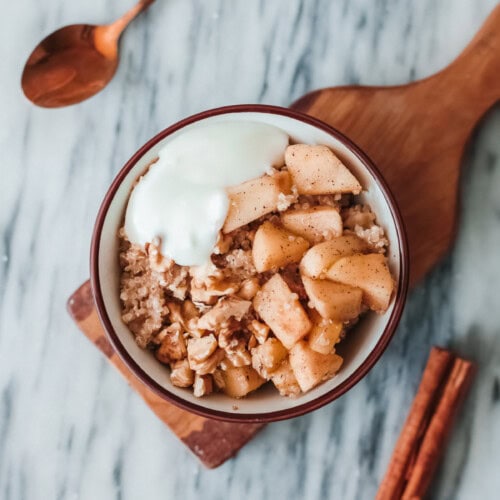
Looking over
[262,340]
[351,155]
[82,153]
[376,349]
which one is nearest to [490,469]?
[376,349]

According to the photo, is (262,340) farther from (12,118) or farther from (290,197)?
(12,118)

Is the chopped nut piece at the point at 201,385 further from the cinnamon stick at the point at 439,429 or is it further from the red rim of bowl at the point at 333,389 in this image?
the cinnamon stick at the point at 439,429

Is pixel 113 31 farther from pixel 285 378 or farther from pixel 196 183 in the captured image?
pixel 285 378

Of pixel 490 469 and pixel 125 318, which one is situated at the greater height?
pixel 125 318

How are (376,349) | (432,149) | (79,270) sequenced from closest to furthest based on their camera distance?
(376,349), (432,149), (79,270)

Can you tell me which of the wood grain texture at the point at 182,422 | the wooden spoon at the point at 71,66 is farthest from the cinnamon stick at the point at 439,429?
the wooden spoon at the point at 71,66

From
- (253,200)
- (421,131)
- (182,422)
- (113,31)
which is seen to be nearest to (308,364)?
(253,200)

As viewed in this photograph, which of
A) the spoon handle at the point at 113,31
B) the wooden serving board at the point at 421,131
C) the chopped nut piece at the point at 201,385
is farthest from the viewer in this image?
the spoon handle at the point at 113,31
